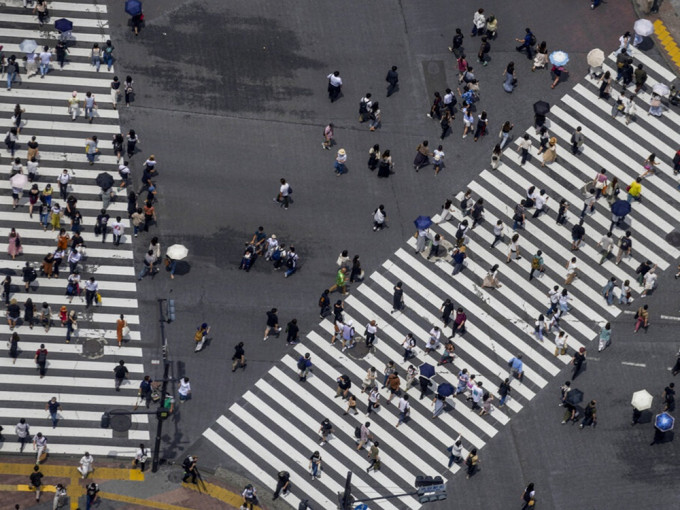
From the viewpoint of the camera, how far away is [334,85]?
95.8m

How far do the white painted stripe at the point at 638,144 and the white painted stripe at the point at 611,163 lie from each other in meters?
0.22

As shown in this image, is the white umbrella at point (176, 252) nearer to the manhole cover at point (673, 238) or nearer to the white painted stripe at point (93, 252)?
the white painted stripe at point (93, 252)

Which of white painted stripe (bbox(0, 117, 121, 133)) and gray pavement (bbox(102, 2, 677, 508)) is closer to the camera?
gray pavement (bbox(102, 2, 677, 508))

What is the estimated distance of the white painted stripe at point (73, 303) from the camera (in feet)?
291

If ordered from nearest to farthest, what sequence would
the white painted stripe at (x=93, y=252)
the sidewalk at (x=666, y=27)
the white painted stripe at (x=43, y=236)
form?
the white painted stripe at (x=93, y=252)
the white painted stripe at (x=43, y=236)
the sidewalk at (x=666, y=27)

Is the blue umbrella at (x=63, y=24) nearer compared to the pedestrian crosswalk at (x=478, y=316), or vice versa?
the pedestrian crosswalk at (x=478, y=316)

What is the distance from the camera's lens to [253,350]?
87.8m

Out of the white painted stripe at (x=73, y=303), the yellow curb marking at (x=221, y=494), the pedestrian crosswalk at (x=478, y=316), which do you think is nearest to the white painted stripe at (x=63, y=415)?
the pedestrian crosswalk at (x=478, y=316)

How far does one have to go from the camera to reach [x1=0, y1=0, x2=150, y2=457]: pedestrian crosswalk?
85.4 m

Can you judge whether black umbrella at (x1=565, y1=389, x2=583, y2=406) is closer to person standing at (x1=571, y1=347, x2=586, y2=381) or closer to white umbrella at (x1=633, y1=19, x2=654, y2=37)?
person standing at (x1=571, y1=347, x2=586, y2=381)

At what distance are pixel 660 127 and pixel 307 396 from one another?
81.6 feet

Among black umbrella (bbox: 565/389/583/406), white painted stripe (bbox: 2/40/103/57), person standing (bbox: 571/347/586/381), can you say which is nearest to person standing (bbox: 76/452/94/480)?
black umbrella (bbox: 565/389/583/406)

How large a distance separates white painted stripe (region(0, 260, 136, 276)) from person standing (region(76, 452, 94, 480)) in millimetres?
10019

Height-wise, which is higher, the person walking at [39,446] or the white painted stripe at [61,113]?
the white painted stripe at [61,113]
